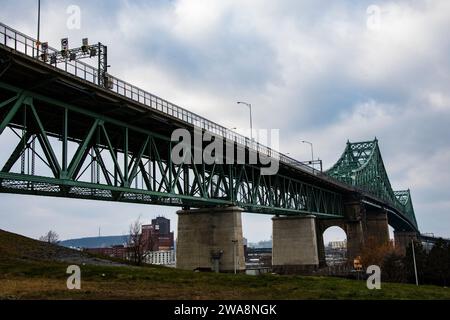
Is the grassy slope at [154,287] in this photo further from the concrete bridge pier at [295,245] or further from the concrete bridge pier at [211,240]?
the concrete bridge pier at [295,245]

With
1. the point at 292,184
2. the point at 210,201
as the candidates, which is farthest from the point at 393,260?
the point at 210,201

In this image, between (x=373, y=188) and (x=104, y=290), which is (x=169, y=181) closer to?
(x=104, y=290)

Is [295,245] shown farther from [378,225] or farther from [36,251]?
[378,225]

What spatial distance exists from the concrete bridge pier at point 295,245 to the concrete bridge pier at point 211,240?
98.0 feet

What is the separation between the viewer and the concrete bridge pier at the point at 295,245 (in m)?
88.1

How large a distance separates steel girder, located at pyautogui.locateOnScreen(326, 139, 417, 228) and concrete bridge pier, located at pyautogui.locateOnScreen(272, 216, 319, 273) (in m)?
46.6

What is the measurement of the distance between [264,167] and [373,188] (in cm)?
8765

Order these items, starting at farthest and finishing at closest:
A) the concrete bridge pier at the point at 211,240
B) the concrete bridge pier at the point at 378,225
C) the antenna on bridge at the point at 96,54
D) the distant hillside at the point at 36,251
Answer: the concrete bridge pier at the point at 378,225, the concrete bridge pier at the point at 211,240, the distant hillside at the point at 36,251, the antenna on bridge at the point at 96,54

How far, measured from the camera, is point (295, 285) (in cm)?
3050

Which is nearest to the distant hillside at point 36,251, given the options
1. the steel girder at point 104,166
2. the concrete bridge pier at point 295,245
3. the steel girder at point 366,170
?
the steel girder at point 104,166

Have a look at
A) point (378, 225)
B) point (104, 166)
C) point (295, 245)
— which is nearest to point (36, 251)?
point (104, 166)

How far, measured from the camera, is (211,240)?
61.1 metres

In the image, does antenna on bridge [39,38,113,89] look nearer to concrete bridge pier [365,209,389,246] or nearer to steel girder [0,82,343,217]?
steel girder [0,82,343,217]

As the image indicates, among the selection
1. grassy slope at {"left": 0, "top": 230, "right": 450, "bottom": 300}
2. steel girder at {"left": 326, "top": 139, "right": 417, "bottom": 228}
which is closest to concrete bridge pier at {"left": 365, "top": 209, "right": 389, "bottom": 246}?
steel girder at {"left": 326, "top": 139, "right": 417, "bottom": 228}
